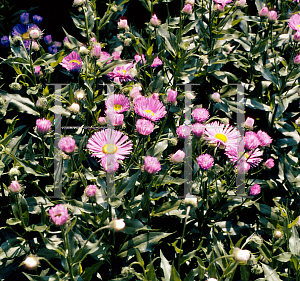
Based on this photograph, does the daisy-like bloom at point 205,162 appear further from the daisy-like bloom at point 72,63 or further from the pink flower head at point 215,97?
the daisy-like bloom at point 72,63

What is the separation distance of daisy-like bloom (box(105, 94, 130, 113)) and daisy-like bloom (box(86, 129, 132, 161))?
8.3 inches

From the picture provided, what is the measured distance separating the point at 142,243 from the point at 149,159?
0.53 metres

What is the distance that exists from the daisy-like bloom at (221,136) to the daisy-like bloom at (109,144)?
54cm

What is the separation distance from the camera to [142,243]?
6.27 ft

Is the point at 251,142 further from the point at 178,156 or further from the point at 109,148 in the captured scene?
the point at 109,148

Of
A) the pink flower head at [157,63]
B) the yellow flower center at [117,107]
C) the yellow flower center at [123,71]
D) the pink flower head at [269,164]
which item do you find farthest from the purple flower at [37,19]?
the pink flower head at [269,164]

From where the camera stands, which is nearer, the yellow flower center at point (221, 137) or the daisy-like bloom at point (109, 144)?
the daisy-like bloom at point (109, 144)

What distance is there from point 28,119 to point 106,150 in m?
1.08

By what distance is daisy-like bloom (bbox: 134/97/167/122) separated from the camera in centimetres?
188

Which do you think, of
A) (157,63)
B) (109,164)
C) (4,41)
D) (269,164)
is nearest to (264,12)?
(157,63)

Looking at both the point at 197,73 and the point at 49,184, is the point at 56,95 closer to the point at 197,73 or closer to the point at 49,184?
the point at 49,184

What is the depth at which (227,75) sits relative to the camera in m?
2.79

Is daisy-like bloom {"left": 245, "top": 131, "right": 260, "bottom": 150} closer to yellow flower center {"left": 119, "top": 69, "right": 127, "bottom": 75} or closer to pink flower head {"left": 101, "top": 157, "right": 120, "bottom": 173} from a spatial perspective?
pink flower head {"left": 101, "top": 157, "right": 120, "bottom": 173}

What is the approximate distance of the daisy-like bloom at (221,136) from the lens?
7.06ft
